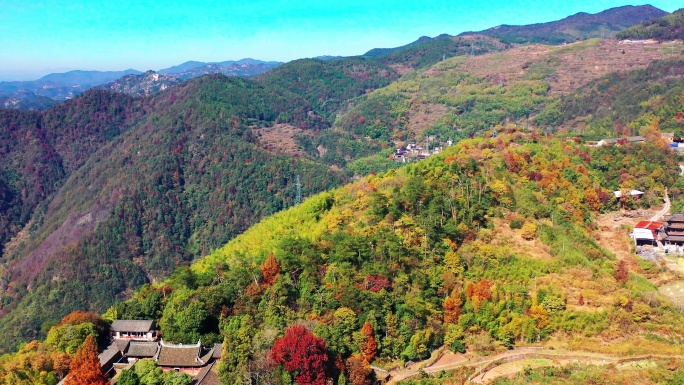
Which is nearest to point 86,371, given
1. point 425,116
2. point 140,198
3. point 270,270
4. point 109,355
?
point 109,355

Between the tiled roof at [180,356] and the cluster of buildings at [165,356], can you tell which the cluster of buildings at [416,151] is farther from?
the tiled roof at [180,356]

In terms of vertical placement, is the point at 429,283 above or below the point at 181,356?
above

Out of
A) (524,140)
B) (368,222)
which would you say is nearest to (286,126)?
(524,140)

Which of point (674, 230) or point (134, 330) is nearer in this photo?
point (134, 330)

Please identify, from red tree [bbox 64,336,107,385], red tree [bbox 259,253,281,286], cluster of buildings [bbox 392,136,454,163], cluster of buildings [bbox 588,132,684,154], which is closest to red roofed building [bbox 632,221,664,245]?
cluster of buildings [bbox 588,132,684,154]

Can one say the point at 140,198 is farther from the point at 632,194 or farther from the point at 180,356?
the point at 632,194

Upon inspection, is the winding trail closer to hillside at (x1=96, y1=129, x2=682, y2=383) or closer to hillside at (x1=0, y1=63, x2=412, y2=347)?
hillside at (x1=96, y1=129, x2=682, y2=383)

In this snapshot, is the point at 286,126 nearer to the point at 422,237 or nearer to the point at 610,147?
the point at 610,147
